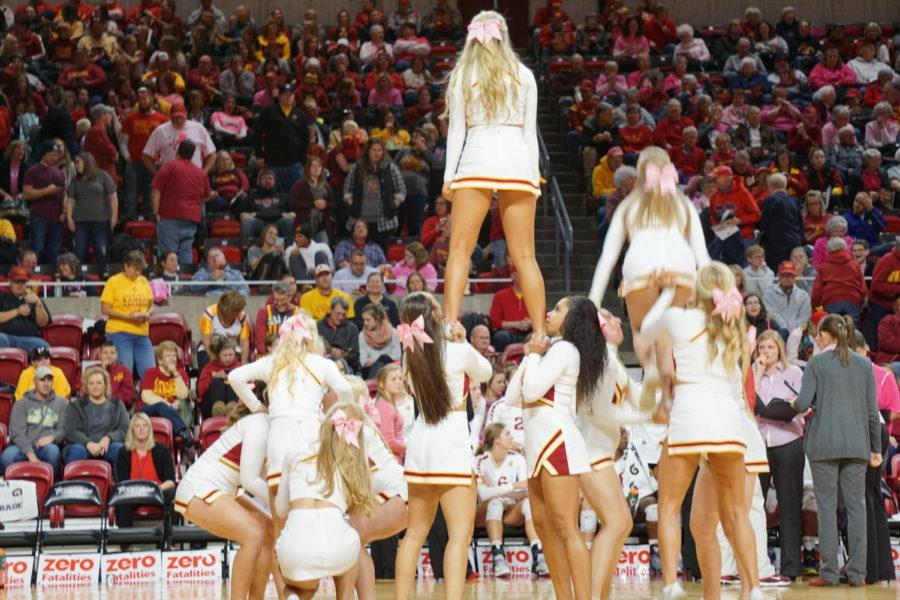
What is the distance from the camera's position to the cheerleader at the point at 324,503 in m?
7.53

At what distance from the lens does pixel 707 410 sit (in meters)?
7.72

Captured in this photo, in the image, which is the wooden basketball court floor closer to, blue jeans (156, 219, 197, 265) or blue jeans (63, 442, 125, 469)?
blue jeans (63, 442, 125, 469)

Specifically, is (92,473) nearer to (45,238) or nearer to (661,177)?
(45,238)

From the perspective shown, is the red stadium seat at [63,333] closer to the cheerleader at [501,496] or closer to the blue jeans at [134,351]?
the blue jeans at [134,351]

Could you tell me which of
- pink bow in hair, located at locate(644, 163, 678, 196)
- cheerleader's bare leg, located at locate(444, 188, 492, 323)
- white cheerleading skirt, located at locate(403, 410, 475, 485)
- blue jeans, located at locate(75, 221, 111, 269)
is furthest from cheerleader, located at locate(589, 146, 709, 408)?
blue jeans, located at locate(75, 221, 111, 269)

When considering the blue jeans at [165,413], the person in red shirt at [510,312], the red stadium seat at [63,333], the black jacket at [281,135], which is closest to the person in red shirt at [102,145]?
the black jacket at [281,135]

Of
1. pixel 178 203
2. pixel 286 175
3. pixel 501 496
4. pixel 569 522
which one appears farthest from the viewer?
pixel 286 175

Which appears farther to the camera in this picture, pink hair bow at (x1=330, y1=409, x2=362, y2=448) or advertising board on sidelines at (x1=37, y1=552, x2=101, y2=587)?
advertising board on sidelines at (x1=37, y1=552, x2=101, y2=587)

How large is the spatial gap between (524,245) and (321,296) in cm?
636

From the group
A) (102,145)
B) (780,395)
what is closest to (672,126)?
(102,145)

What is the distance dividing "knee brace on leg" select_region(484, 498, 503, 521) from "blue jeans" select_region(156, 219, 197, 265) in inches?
204

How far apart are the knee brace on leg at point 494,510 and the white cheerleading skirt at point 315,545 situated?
435 centimetres

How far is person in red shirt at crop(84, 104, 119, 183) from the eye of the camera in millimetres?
16562

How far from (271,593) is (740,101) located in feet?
36.1
